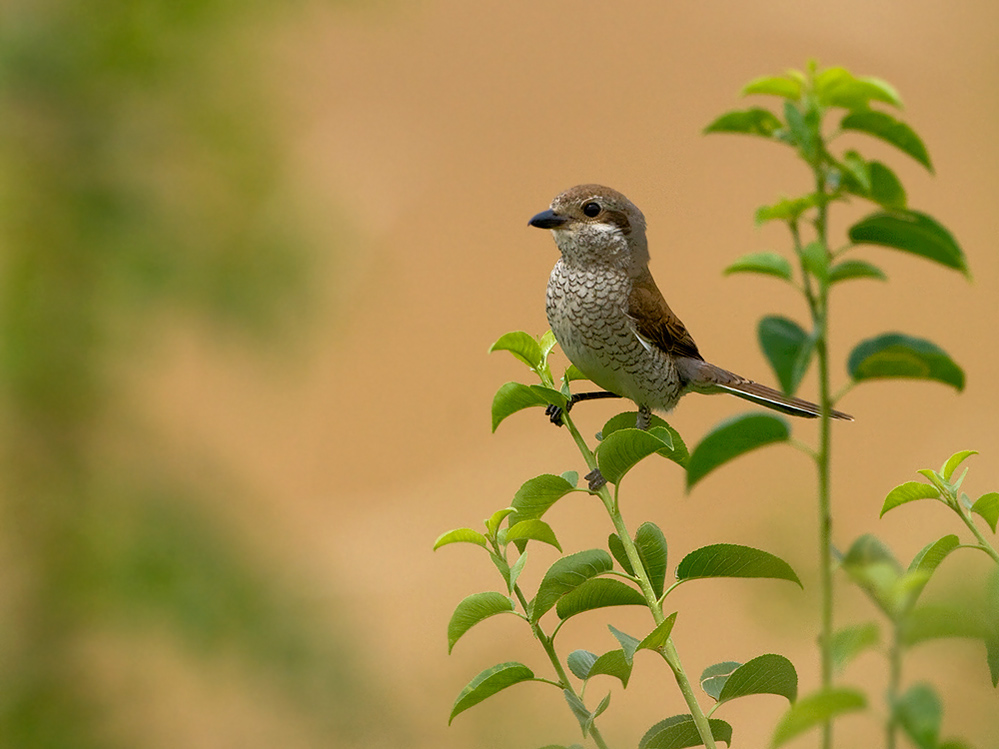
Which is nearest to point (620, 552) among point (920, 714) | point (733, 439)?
point (733, 439)

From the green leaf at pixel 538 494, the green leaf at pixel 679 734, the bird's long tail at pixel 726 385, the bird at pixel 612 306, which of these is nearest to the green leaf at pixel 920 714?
the green leaf at pixel 679 734

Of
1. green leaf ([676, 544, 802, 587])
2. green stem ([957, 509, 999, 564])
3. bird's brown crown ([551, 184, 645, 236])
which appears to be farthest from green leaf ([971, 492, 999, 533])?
bird's brown crown ([551, 184, 645, 236])

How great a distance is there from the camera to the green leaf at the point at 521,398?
0.90 m

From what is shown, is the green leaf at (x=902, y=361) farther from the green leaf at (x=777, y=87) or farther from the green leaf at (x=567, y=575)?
the green leaf at (x=567, y=575)

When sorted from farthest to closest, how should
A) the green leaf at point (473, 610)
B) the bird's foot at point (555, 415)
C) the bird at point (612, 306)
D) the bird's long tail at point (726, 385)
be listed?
the bird's long tail at point (726, 385), the bird at point (612, 306), the bird's foot at point (555, 415), the green leaf at point (473, 610)

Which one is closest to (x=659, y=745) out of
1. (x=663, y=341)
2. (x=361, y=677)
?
(x=663, y=341)

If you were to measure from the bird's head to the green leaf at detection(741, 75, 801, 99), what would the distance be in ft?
4.10

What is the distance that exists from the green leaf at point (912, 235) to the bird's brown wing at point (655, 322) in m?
1.31

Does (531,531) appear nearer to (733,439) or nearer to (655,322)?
(733,439)

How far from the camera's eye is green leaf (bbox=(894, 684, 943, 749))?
1.22ft

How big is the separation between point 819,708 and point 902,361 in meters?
0.19

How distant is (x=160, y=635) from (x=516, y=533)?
3.08m

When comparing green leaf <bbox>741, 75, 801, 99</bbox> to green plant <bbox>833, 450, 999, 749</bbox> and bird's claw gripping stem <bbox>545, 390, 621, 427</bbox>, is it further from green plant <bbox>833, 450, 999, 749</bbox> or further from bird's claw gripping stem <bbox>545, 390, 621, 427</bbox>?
bird's claw gripping stem <bbox>545, 390, 621, 427</bbox>

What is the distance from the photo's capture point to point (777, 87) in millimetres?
524
